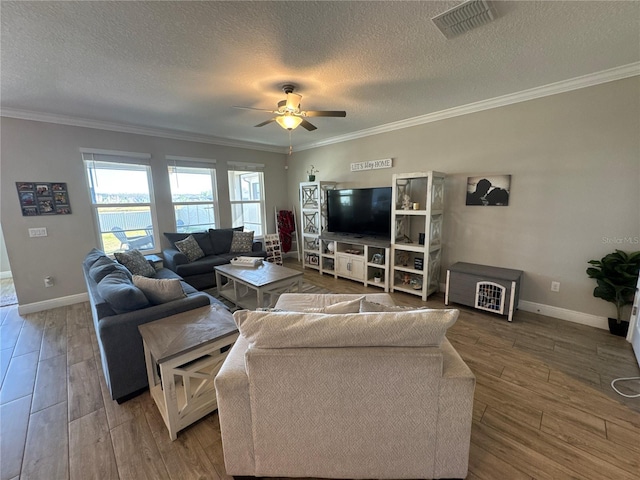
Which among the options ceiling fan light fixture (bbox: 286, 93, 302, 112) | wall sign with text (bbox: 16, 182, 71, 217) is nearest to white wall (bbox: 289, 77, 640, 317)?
ceiling fan light fixture (bbox: 286, 93, 302, 112)

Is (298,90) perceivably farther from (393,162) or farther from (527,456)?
(527,456)

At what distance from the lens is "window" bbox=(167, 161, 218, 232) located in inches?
175

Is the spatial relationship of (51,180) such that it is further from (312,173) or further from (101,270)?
(312,173)

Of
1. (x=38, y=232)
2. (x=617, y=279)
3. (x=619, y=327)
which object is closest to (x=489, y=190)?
(x=617, y=279)

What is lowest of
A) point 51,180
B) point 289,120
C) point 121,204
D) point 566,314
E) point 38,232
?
point 566,314

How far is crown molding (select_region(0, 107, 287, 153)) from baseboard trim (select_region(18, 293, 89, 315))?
91.9 inches

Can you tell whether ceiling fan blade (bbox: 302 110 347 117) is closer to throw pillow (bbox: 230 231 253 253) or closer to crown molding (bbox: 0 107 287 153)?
throw pillow (bbox: 230 231 253 253)

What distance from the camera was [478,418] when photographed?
5.48 feet

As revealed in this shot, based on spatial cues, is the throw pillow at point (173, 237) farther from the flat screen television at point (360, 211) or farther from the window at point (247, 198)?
the flat screen television at point (360, 211)

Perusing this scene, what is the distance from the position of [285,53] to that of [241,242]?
321 cm

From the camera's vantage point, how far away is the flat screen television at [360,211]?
399cm

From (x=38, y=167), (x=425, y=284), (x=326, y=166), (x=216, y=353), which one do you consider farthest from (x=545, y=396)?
(x=38, y=167)

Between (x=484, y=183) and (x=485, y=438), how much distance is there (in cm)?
277

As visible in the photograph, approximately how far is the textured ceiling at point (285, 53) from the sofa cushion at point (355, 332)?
179cm
